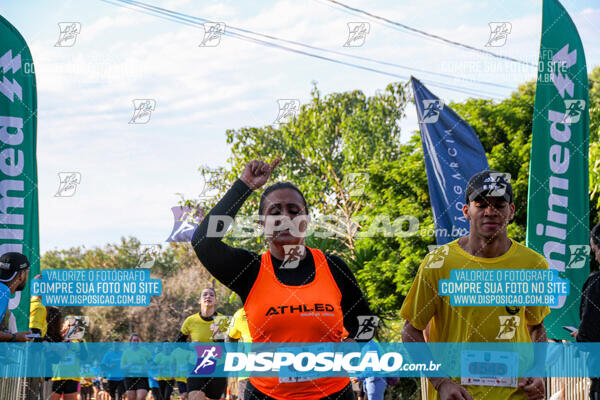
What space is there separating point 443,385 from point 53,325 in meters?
7.38

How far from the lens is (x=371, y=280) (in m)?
18.0

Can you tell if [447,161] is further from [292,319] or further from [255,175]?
[255,175]

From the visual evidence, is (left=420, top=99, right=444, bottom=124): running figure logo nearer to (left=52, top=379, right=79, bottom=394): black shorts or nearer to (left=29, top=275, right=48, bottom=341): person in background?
(left=29, top=275, right=48, bottom=341): person in background

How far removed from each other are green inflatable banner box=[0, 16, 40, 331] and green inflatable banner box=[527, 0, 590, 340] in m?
6.25

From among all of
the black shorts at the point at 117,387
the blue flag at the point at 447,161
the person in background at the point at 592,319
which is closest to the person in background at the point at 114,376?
the black shorts at the point at 117,387

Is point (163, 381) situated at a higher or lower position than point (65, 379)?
lower

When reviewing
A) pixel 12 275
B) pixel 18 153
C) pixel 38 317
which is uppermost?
pixel 18 153

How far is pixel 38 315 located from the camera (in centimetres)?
902

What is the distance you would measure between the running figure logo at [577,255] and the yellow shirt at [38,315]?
6.88 m

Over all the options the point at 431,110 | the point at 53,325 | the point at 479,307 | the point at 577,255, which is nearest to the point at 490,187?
the point at 479,307

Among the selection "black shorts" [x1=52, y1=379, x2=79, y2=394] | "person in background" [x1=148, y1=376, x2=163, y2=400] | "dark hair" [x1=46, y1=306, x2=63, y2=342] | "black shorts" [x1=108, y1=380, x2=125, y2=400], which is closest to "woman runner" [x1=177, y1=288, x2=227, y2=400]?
"dark hair" [x1=46, y1=306, x2=63, y2=342]

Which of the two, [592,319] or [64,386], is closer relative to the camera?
[592,319]

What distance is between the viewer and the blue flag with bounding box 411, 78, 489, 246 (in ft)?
32.6

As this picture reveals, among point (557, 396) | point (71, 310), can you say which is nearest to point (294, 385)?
point (557, 396)
